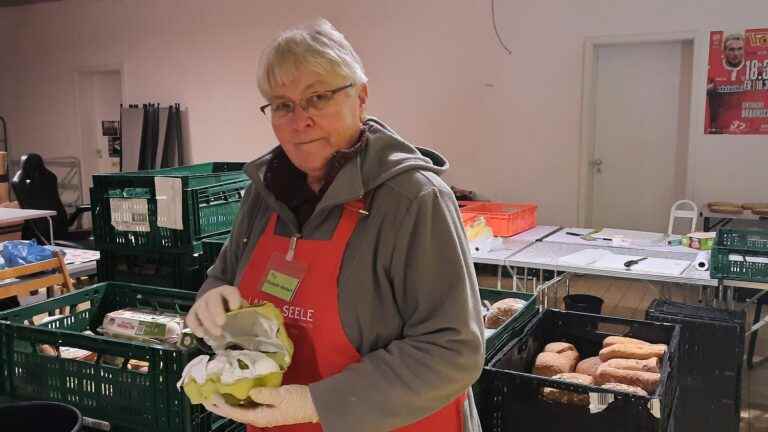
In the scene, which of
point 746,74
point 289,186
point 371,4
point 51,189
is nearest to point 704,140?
point 746,74

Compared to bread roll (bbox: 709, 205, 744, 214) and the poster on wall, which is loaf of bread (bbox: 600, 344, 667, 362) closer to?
bread roll (bbox: 709, 205, 744, 214)

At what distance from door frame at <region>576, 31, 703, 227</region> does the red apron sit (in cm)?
505

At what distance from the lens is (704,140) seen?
5.50 meters

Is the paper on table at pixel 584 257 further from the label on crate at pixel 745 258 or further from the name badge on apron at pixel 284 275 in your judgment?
the name badge on apron at pixel 284 275

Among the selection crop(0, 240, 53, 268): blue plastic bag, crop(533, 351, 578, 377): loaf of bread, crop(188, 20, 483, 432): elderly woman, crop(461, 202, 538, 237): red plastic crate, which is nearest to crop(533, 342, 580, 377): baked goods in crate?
crop(533, 351, 578, 377): loaf of bread

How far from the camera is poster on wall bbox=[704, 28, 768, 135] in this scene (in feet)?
17.2

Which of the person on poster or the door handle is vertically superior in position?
the person on poster

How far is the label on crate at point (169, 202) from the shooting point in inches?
94.7

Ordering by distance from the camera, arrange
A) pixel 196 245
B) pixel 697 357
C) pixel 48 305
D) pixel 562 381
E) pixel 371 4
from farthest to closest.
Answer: pixel 371 4, pixel 697 357, pixel 196 245, pixel 48 305, pixel 562 381

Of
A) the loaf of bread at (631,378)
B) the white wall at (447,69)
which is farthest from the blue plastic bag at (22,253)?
the white wall at (447,69)

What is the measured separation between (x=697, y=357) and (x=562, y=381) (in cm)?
129

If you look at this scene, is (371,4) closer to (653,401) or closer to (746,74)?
(746,74)

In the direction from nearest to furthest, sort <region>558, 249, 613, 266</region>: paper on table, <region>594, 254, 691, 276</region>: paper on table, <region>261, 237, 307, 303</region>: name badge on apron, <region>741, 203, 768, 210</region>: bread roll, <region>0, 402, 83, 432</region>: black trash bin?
<region>261, 237, 307, 303</region>: name badge on apron < <region>0, 402, 83, 432</region>: black trash bin < <region>594, 254, 691, 276</region>: paper on table < <region>558, 249, 613, 266</region>: paper on table < <region>741, 203, 768, 210</region>: bread roll

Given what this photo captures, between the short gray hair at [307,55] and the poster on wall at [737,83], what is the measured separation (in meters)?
5.18
